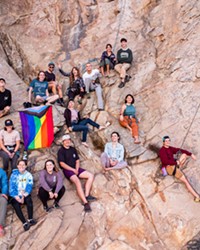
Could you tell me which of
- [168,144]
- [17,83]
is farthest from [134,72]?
[17,83]

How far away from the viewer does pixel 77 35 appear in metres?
13.2

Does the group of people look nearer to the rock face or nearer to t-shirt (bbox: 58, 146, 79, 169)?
t-shirt (bbox: 58, 146, 79, 169)

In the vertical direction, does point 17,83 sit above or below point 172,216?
above

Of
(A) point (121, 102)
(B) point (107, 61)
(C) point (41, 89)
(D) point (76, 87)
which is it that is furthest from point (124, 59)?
(C) point (41, 89)

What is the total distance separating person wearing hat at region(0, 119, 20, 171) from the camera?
27.2 ft

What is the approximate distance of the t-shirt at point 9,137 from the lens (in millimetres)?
8477

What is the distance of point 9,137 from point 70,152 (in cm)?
154

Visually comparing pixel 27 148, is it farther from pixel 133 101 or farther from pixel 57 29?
pixel 57 29

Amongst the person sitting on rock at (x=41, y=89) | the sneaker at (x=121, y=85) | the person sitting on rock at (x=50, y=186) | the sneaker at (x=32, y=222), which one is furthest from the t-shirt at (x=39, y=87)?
the sneaker at (x=32, y=222)

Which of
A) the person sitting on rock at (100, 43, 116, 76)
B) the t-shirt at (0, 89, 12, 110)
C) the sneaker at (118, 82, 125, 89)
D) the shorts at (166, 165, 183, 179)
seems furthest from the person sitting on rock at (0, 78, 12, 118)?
the shorts at (166, 165, 183, 179)

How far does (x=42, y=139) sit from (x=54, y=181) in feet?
5.42

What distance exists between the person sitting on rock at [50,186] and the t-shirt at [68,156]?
1.49 feet

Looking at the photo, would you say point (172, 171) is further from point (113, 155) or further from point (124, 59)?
point (124, 59)

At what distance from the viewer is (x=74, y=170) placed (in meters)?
8.29
